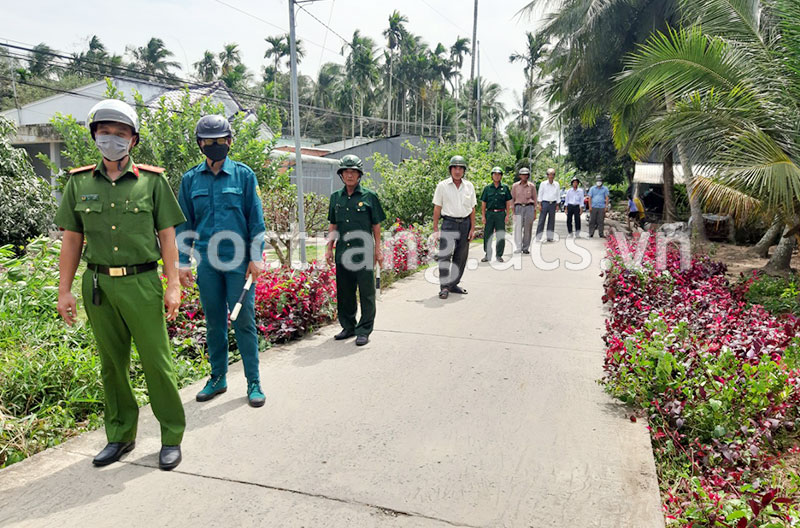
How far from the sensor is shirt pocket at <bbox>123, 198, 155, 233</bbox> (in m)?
2.93

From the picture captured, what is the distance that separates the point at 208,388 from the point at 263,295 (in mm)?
1568

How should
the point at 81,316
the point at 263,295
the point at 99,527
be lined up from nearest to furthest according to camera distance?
the point at 99,527 → the point at 263,295 → the point at 81,316

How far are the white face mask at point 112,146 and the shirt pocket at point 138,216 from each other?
248mm

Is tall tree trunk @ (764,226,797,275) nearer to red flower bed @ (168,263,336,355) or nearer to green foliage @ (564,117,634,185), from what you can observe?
red flower bed @ (168,263,336,355)

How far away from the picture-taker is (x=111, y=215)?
292 cm

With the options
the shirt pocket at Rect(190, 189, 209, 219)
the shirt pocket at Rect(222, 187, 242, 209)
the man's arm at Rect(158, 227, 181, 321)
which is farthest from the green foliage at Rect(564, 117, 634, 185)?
the man's arm at Rect(158, 227, 181, 321)

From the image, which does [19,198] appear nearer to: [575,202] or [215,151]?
[215,151]

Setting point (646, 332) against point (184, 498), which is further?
point (646, 332)

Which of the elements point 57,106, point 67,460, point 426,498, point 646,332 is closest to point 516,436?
point 426,498

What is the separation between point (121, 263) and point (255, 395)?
1419 mm

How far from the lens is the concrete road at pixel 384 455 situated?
8.73 feet

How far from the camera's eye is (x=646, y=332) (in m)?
4.57

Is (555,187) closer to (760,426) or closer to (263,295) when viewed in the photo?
(263,295)

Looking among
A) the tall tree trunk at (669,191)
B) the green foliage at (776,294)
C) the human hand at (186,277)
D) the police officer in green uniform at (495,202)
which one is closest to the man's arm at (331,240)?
the human hand at (186,277)
